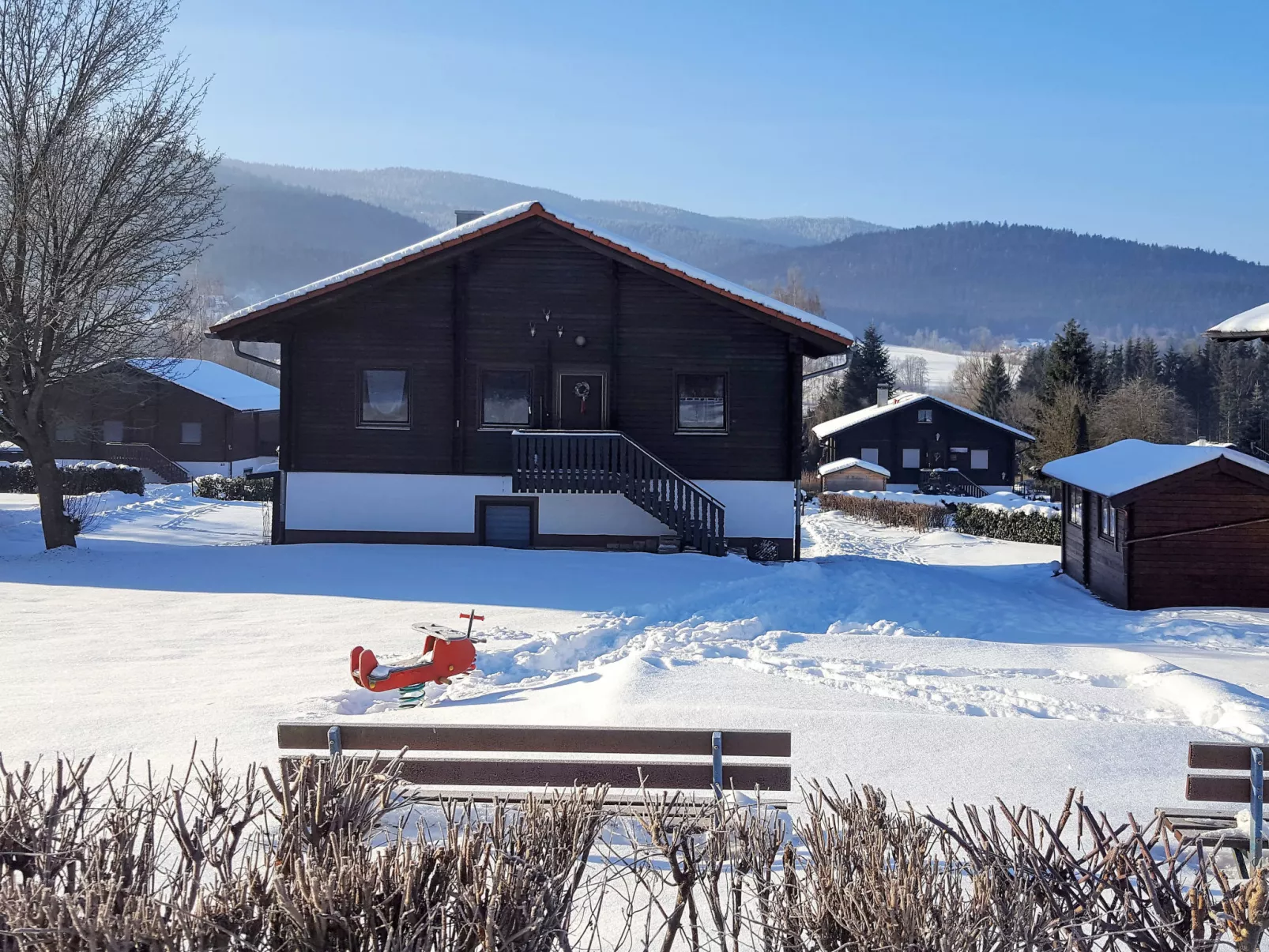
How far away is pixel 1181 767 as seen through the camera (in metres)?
7.09

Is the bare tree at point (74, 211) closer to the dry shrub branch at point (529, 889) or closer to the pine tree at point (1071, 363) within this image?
the dry shrub branch at point (529, 889)

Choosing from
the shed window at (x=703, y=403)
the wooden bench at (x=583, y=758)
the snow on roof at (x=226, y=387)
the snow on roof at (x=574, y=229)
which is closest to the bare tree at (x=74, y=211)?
the snow on roof at (x=574, y=229)

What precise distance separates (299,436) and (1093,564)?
16057 millimetres

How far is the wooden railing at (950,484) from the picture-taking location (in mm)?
59625

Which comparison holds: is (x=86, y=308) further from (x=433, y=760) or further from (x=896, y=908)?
(x=896, y=908)

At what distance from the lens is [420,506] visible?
20594 millimetres

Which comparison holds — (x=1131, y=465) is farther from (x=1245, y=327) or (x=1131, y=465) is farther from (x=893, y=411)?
(x=893, y=411)

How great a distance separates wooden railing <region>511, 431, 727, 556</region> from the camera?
1972 cm

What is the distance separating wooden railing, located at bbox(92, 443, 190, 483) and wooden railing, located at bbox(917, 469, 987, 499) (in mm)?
38423

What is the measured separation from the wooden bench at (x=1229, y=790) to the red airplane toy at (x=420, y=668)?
5.94m

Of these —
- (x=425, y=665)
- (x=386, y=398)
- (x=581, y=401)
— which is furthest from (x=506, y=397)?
(x=425, y=665)

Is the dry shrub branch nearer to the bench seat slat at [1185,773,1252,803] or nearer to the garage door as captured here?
the bench seat slat at [1185,773,1252,803]

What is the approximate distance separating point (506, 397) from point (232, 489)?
2127cm

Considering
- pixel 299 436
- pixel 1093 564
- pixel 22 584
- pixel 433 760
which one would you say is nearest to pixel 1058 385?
pixel 1093 564
